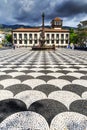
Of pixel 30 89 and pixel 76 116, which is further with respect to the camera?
pixel 30 89

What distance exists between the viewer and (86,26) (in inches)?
938

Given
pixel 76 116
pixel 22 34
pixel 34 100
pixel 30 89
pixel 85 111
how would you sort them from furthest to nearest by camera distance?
pixel 22 34 → pixel 30 89 → pixel 34 100 → pixel 85 111 → pixel 76 116

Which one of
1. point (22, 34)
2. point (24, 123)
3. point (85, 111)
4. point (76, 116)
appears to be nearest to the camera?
point (24, 123)

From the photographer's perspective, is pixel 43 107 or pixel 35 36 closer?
pixel 43 107

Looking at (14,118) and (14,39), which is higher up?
(14,39)

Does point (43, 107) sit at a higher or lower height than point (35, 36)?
lower

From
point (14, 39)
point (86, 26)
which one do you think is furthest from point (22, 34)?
point (86, 26)

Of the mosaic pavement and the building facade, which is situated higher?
Answer: the building facade

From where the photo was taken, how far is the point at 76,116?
4.36 ft

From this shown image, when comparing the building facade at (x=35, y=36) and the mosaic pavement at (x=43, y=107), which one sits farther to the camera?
the building facade at (x=35, y=36)

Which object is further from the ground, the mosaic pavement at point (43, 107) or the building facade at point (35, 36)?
the building facade at point (35, 36)

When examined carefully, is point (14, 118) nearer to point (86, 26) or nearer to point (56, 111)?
point (56, 111)

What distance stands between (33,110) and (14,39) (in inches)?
1817

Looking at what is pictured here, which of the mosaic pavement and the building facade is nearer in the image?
the mosaic pavement
